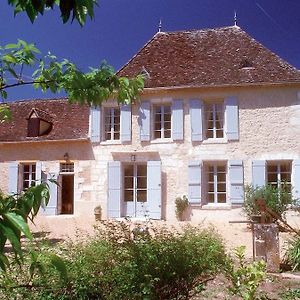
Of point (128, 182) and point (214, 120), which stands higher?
point (214, 120)

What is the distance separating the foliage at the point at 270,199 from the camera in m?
12.8

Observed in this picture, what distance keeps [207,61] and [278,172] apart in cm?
479

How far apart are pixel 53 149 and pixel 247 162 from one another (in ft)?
23.0

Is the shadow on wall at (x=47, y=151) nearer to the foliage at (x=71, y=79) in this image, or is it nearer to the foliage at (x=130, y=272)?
the foliage at (x=130, y=272)

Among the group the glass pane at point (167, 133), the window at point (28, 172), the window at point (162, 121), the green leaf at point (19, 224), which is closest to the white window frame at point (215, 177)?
the glass pane at point (167, 133)

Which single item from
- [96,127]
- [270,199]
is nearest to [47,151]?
[96,127]

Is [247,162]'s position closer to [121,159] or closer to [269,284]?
[121,159]

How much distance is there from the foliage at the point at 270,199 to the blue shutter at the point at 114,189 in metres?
4.30

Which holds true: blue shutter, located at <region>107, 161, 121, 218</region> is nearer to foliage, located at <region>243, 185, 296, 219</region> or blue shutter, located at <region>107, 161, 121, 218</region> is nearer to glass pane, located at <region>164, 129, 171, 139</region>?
glass pane, located at <region>164, 129, 171, 139</region>

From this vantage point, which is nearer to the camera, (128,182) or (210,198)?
(210,198)

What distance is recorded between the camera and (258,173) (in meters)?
14.2

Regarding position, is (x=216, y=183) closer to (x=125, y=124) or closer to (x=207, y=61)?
(x=125, y=124)

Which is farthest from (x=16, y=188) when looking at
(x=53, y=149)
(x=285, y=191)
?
(x=285, y=191)

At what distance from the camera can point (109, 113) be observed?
1591 cm
